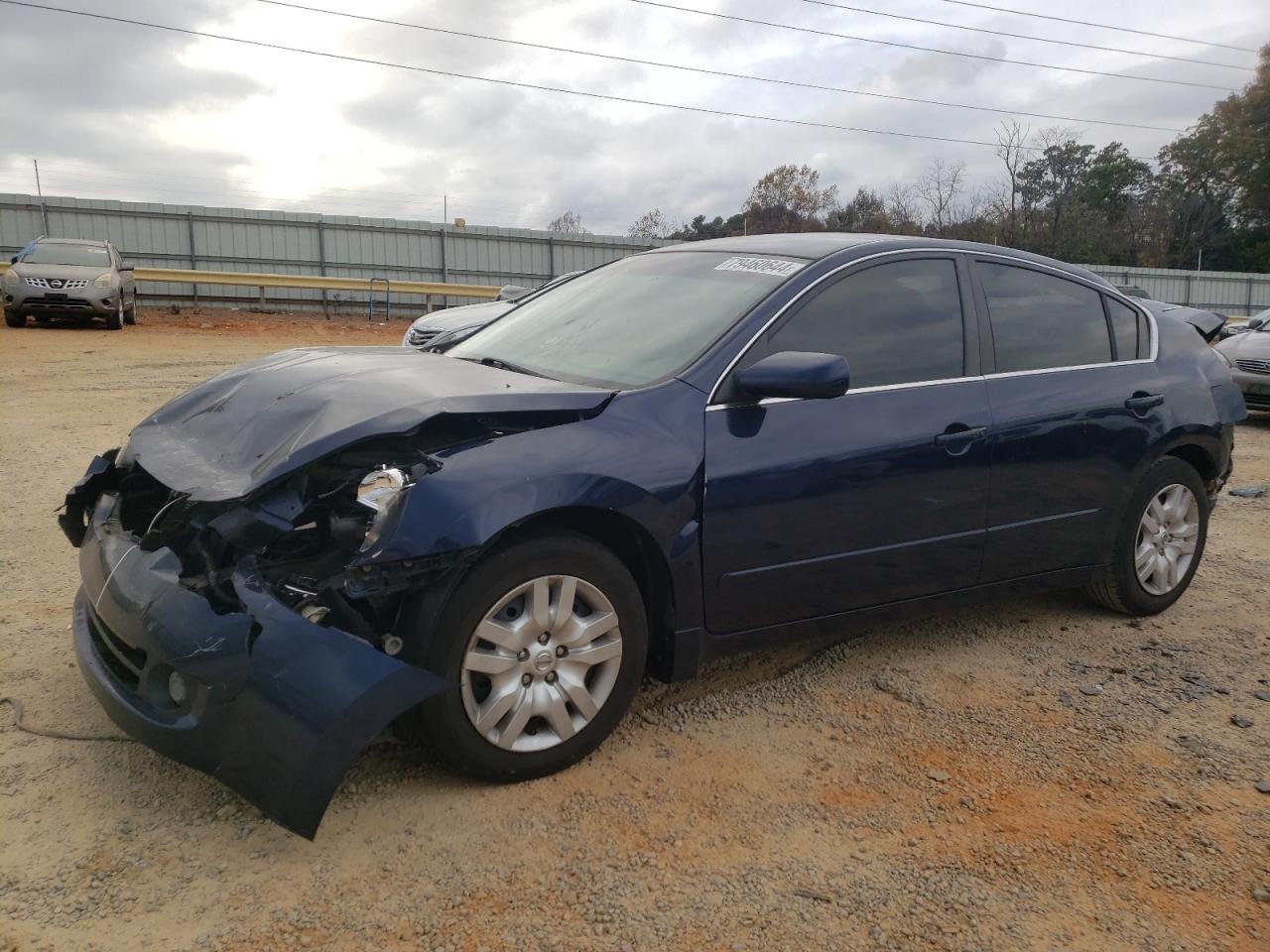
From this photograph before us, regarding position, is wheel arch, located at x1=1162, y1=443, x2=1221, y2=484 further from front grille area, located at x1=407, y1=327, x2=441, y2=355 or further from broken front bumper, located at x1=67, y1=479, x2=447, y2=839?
front grille area, located at x1=407, y1=327, x2=441, y2=355

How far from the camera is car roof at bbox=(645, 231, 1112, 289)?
12.7ft

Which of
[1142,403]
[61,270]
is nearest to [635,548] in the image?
[1142,403]

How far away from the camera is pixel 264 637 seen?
2525 mm

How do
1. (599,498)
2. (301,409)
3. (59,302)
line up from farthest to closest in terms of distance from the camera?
(59,302) → (301,409) → (599,498)

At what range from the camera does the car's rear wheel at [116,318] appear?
17.1 m

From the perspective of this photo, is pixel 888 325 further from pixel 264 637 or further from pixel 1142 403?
pixel 264 637

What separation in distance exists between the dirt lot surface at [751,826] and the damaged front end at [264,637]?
0.87 feet

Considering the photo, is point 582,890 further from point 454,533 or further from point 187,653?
point 187,653

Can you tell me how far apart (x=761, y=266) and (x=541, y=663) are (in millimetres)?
1793

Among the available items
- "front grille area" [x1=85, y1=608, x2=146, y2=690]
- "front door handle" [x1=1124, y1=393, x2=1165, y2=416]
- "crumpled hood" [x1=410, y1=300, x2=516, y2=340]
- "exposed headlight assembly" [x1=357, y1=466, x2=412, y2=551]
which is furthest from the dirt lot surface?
"crumpled hood" [x1=410, y1=300, x2=516, y2=340]

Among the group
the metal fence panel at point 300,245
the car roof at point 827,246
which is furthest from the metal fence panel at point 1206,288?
the car roof at point 827,246

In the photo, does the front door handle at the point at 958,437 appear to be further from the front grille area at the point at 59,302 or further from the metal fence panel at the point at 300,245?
the metal fence panel at the point at 300,245

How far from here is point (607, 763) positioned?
3.16m

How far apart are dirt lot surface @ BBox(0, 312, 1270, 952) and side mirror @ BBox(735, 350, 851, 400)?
1.16 meters
